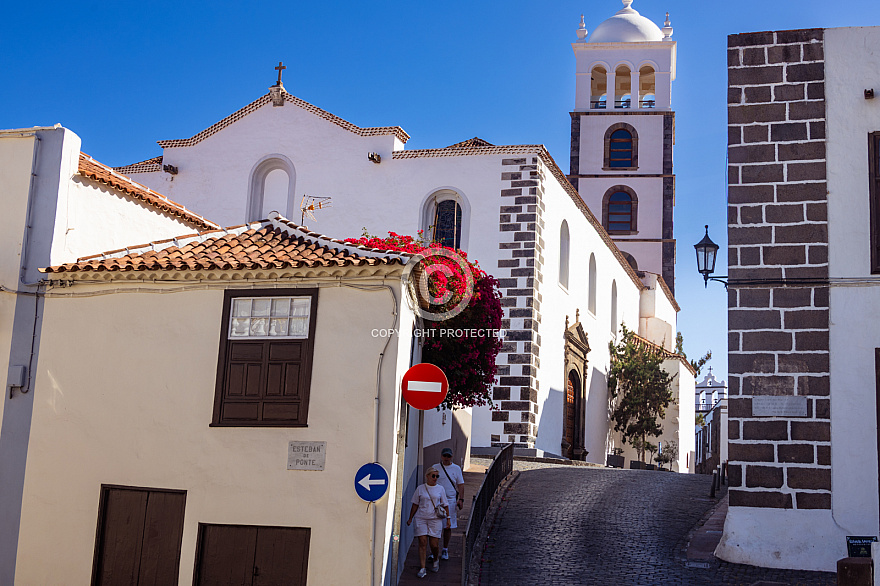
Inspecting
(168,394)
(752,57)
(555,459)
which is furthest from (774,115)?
(555,459)

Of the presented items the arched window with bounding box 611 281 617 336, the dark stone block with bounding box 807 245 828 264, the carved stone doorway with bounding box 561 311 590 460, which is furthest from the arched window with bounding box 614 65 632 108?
the dark stone block with bounding box 807 245 828 264

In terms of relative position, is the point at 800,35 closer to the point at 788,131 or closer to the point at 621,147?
the point at 788,131

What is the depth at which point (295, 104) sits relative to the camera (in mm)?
25062

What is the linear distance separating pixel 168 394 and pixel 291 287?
6.62 ft

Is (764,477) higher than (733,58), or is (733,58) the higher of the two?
(733,58)

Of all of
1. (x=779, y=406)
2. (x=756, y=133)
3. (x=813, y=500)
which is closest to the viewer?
(x=813, y=500)

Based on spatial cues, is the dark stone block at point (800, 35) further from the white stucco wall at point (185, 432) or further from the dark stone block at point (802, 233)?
the white stucco wall at point (185, 432)

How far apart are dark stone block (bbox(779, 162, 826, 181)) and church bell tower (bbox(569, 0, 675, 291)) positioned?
2783 centimetres

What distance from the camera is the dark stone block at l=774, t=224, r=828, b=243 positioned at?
1272 centimetres

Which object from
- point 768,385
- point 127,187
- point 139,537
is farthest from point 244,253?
point 768,385

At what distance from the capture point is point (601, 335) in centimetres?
3134

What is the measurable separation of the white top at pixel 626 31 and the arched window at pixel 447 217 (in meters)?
21.7

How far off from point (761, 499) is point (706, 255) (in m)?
3.79

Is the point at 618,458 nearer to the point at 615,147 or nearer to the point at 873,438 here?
the point at 615,147
